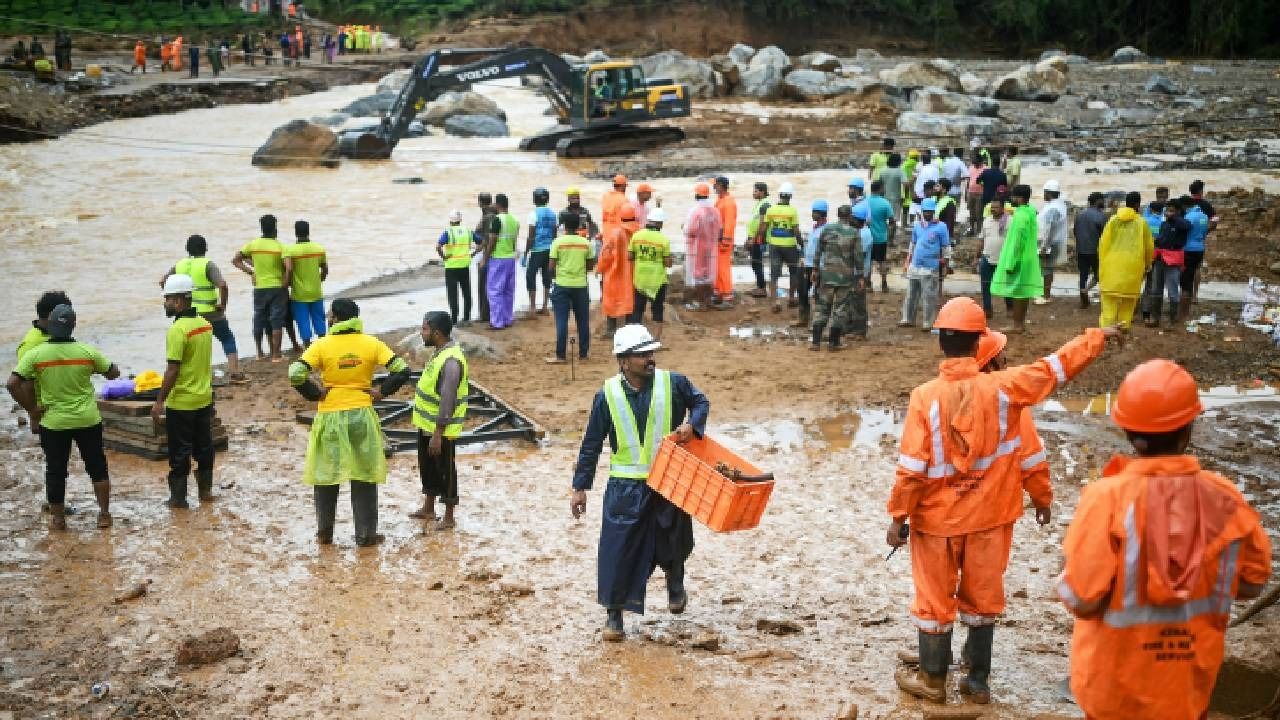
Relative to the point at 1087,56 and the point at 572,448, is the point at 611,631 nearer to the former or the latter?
the point at 572,448

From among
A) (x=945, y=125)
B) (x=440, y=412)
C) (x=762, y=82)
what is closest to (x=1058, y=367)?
(x=440, y=412)

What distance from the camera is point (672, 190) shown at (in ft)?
85.2

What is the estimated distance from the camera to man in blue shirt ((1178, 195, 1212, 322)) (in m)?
13.7

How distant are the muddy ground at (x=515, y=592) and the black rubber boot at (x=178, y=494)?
0.12 metres

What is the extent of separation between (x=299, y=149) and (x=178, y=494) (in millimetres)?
22751

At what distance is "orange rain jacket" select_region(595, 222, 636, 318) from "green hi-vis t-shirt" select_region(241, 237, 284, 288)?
131 inches

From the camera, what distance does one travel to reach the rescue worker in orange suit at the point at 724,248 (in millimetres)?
15375

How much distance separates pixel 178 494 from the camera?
8.98 metres

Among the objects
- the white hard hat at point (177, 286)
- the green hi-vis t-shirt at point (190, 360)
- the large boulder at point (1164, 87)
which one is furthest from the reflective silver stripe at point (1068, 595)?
the large boulder at point (1164, 87)

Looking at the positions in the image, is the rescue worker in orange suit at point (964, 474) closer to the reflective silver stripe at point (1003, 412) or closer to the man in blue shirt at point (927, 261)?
the reflective silver stripe at point (1003, 412)

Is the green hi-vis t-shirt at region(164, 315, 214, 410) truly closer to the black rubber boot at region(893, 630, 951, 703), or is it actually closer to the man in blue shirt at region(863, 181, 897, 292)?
the black rubber boot at region(893, 630, 951, 703)

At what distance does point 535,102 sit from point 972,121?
18150 mm

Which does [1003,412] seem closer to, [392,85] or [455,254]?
[455,254]

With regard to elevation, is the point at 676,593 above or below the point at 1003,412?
below
